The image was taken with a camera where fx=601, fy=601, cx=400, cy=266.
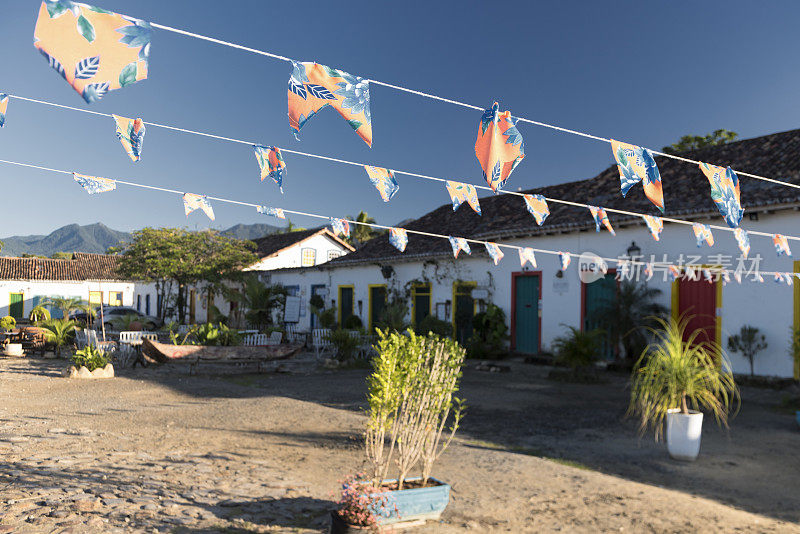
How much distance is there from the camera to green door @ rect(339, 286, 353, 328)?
882 inches

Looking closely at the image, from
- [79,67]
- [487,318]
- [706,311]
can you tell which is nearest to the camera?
[79,67]


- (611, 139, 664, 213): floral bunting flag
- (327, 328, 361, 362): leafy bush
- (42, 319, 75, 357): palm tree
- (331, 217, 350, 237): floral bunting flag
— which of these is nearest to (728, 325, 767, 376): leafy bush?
(611, 139, 664, 213): floral bunting flag

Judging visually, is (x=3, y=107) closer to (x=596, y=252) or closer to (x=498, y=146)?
(x=498, y=146)

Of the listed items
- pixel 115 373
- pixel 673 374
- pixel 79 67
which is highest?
pixel 79 67

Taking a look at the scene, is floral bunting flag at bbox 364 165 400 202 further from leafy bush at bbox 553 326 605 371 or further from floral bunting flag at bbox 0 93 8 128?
leafy bush at bbox 553 326 605 371

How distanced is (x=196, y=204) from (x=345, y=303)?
50.9 feet

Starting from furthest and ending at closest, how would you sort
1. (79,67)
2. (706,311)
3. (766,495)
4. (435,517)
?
(706,311) < (766,495) < (435,517) < (79,67)

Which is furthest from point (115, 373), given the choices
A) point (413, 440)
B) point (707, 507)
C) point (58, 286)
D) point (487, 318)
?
point (58, 286)

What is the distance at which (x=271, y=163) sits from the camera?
20.1ft

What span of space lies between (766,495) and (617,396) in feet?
17.8

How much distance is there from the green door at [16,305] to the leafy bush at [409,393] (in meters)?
42.7

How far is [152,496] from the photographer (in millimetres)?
4574

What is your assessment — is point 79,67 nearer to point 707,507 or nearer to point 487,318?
point 707,507

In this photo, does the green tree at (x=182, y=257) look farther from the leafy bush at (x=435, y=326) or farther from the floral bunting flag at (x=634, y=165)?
the floral bunting flag at (x=634, y=165)
